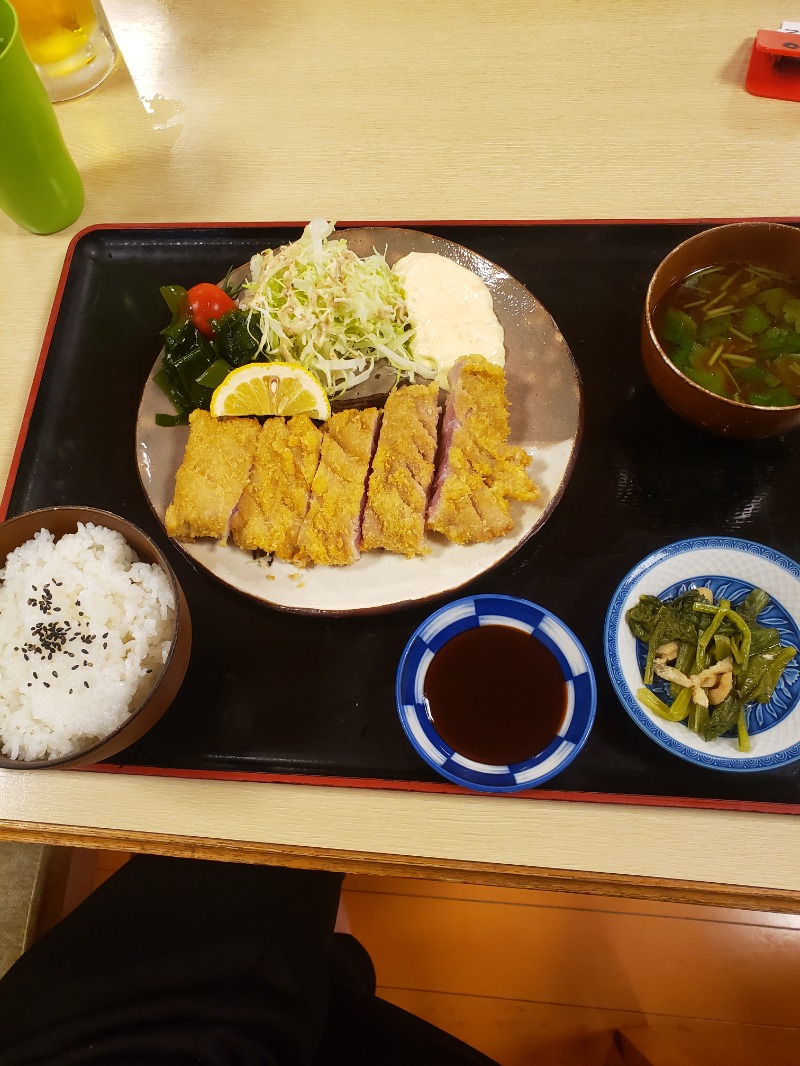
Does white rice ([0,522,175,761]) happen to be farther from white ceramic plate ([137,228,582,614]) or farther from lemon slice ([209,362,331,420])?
lemon slice ([209,362,331,420])

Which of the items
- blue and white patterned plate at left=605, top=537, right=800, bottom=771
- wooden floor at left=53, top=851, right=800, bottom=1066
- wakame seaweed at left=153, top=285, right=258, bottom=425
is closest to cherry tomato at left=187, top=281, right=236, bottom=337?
wakame seaweed at left=153, top=285, right=258, bottom=425

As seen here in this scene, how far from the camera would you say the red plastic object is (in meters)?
2.29

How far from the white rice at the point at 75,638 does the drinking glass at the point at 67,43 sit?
173 centimetres

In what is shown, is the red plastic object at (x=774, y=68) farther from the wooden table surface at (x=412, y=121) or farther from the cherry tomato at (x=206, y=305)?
the cherry tomato at (x=206, y=305)

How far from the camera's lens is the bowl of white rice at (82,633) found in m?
1.66

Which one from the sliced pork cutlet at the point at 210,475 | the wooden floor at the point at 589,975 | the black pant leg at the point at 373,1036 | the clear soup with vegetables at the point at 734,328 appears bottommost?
the wooden floor at the point at 589,975

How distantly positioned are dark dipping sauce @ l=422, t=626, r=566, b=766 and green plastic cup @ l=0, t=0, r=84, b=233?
1.80m

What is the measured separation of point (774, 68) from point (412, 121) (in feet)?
3.65

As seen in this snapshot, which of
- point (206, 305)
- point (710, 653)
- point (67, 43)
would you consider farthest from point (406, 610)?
point (67, 43)

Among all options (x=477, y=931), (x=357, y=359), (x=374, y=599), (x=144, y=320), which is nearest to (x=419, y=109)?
(x=357, y=359)

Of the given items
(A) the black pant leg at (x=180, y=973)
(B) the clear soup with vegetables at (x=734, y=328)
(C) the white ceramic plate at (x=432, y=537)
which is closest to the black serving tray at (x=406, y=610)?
(C) the white ceramic plate at (x=432, y=537)

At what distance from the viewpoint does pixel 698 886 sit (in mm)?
1591

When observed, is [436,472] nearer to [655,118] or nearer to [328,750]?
[328,750]

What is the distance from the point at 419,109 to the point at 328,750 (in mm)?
2029
